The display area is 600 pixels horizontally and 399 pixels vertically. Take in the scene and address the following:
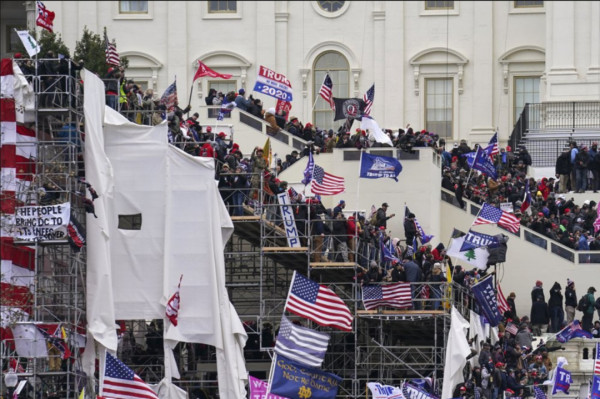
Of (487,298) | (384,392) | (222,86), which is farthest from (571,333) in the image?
(222,86)

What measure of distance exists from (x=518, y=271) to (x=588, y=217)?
109 inches

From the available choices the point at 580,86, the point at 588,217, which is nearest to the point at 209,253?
the point at 588,217

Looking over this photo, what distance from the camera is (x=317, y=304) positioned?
90.1 m

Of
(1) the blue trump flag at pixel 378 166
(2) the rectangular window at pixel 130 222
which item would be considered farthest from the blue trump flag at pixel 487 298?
(2) the rectangular window at pixel 130 222

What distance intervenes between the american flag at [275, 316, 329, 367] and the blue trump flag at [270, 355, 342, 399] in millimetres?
278

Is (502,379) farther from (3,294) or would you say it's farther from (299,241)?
(3,294)

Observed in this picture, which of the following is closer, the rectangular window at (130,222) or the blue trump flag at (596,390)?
the blue trump flag at (596,390)

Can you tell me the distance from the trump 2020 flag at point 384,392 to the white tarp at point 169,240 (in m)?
3.89

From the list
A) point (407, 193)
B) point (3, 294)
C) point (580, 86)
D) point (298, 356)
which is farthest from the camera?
point (580, 86)

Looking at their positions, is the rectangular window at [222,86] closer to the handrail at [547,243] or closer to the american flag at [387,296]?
the handrail at [547,243]

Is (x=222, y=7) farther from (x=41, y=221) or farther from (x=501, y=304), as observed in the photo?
(x=41, y=221)

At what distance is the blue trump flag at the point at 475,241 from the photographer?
9406 cm

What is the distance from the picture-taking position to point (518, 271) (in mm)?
100500

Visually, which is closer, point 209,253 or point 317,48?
point 209,253
